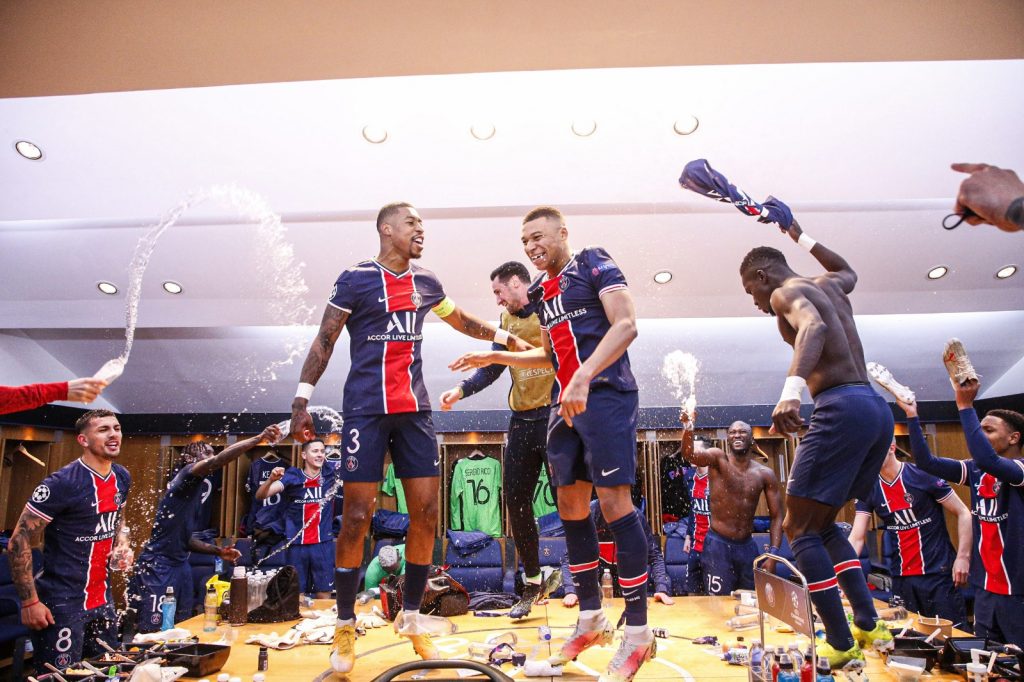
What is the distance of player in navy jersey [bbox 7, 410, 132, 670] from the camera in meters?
3.72

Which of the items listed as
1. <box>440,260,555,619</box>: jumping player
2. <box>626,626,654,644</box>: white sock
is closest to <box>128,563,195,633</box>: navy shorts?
<box>440,260,555,619</box>: jumping player

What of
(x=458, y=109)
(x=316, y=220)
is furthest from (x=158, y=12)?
(x=316, y=220)

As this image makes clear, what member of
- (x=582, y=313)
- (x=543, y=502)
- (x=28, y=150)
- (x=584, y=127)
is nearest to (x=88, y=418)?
(x=28, y=150)

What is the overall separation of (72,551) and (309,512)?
3.10 meters

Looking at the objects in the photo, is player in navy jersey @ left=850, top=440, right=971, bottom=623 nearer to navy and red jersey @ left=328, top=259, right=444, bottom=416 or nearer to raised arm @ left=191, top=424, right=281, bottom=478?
navy and red jersey @ left=328, top=259, right=444, bottom=416

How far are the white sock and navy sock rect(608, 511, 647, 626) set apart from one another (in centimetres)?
2

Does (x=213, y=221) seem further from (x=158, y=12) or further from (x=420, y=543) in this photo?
(x=420, y=543)

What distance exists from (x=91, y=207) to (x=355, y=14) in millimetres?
3325

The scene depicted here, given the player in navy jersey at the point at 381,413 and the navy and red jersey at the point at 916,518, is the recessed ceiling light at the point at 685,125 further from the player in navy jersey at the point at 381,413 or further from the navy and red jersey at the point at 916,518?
the navy and red jersey at the point at 916,518

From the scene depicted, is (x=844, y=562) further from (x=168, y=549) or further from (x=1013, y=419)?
(x=168, y=549)

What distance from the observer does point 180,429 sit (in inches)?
332

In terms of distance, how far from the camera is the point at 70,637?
3.82 m

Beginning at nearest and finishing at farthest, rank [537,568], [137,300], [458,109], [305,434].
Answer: [305,434]
[537,568]
[458,109]
[137,300]

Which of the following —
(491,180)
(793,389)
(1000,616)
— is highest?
(491,180)
